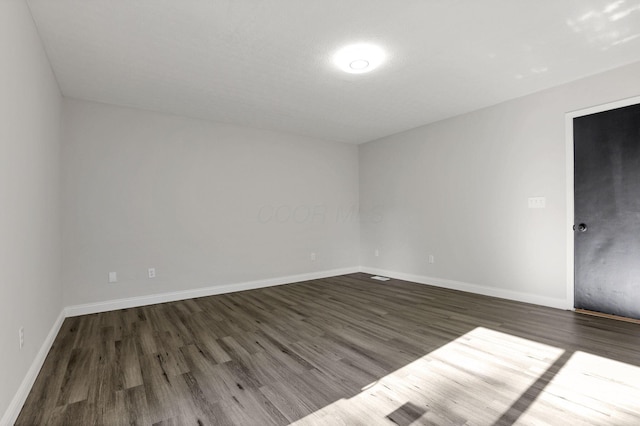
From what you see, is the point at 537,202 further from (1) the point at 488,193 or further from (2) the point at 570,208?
(1) the point at 488,193

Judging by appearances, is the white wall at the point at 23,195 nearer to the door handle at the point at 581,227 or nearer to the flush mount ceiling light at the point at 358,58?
the flush mount ceiling light at the point at 358,58

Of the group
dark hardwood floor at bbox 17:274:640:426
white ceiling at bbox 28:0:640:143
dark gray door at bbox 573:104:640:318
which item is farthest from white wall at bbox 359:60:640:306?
dark hardwood floor at bbox 17:274:640:426

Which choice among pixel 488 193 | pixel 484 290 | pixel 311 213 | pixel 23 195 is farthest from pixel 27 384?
pixel 488 193

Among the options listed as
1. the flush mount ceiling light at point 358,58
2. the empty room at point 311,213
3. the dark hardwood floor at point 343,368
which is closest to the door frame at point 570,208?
the empty room at point 311,213

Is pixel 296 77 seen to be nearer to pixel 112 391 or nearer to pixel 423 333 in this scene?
pixel 423 333

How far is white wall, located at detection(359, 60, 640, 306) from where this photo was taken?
349cm

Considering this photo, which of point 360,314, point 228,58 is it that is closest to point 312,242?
point 360,314

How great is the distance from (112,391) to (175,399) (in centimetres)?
46

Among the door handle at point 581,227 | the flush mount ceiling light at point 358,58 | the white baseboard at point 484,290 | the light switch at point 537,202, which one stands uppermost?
the flush mount ceiling light at point 358,58

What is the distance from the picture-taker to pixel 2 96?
1.61m

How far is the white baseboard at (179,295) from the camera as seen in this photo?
11.8 feet

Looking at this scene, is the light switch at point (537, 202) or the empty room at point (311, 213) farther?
the light switch at point (537, 202)

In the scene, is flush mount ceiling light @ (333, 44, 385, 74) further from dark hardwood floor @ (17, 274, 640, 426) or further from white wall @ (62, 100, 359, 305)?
dark hardwood floor @ (17, 274, 640, 426)

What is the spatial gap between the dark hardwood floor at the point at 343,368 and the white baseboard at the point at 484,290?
0.60 ft
